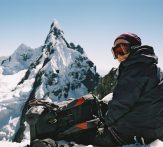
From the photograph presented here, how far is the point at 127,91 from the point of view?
225 inches

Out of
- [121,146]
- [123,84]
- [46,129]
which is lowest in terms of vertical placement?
[121,146]

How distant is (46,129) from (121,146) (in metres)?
1.69

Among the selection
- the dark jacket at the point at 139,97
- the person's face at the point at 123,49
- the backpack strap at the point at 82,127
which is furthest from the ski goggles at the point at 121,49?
the backpack strap at the point at 82,127

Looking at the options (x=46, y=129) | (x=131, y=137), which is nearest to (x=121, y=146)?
(x=131, y=137)

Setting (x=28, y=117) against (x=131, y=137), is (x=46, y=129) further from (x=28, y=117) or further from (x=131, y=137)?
(x=131, y=137)

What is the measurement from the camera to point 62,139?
6.79 meters

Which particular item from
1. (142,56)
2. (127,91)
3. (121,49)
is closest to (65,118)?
(127,91)

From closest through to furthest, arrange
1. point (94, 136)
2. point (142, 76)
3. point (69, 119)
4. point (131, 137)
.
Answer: point (142, 76) < point (131, 137) < point (94, 136) < point (69, 119)

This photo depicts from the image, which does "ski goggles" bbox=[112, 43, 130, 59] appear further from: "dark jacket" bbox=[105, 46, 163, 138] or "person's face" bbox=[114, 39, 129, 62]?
"dark jacket" bbox=[105, 46, 163, 138]

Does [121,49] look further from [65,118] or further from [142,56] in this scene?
[65,118]

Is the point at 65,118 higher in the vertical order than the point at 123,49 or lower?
lower

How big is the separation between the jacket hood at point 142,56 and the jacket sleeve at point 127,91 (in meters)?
0.13

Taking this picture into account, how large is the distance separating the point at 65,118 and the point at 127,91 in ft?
5.90

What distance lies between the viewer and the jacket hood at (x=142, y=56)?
224 inches
